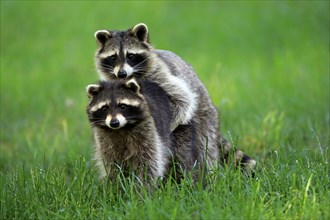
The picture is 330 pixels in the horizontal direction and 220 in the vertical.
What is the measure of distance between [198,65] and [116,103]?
5.73 meters

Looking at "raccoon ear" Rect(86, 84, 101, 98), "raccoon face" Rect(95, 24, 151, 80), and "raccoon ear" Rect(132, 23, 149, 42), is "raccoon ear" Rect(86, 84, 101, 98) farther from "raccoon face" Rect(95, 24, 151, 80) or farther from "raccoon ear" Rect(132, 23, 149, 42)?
"raccoon ear" Rect(132, 23, 149, 42)

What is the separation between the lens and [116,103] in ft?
19.7

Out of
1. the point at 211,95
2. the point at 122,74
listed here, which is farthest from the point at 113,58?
the point at 211,95

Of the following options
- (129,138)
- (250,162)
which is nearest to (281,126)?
(250,162)

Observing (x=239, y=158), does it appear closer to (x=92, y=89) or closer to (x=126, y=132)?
(x=126, y=132)

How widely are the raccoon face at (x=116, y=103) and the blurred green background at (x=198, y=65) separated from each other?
0.99 m

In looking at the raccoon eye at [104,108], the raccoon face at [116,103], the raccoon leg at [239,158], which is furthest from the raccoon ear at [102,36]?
the raccoon leg at [239,158]

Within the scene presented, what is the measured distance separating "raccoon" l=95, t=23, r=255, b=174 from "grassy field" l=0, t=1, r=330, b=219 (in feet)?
2.03

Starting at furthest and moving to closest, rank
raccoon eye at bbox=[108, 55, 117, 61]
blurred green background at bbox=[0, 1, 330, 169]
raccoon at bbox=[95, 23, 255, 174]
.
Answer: blurred green background at bbox=[0, 1, 330, 169]
raccoon eye at bbox=[108, 55, 117, 61]
raccoon at bbox=[95, 23, 255, 174]

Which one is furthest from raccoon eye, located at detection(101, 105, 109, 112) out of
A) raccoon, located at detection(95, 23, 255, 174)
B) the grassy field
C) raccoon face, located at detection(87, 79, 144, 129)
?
raccoon, located at detection(95, 23, 255, 174)

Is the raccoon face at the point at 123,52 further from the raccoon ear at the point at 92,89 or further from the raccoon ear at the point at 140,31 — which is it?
the raccoon ear at the point at 92,89

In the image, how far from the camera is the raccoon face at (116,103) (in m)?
6.01

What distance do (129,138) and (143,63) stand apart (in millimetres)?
1013

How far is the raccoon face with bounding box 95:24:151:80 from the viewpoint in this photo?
22.8 ft
